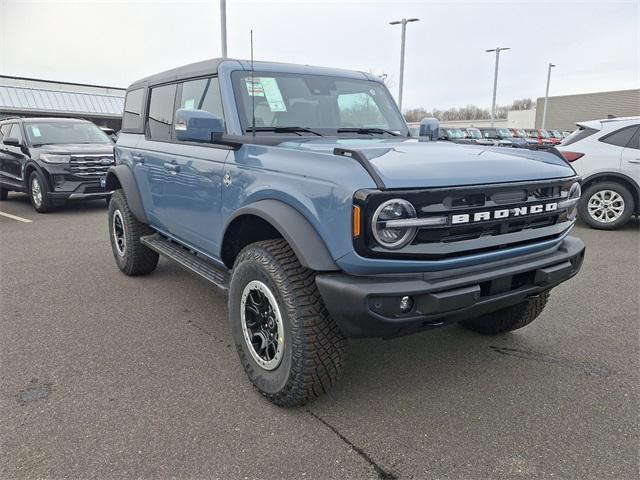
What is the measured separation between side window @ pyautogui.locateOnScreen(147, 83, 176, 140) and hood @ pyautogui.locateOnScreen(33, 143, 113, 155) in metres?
5.45

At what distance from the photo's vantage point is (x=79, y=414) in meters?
2.59

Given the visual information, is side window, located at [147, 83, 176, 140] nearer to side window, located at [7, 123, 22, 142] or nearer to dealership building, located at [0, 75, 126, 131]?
side window, located at [7, 123, 22, 142]

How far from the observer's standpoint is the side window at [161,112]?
165 inches

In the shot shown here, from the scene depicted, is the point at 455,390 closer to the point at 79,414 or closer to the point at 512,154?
the point at 512,154

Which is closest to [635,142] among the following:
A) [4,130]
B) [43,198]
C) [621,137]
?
[621,137]

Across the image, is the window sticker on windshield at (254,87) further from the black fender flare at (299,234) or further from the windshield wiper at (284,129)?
the black fender flare at (299,234)

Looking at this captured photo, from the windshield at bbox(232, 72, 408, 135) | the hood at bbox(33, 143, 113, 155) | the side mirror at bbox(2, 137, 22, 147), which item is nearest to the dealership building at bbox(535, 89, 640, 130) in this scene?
the hood at bbox(33, 143, 113, 155)

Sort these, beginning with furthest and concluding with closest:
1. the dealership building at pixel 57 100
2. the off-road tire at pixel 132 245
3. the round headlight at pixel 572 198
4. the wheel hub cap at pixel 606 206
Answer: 1. the dealership building at pixel 57 100
2. the wheel hub cap at pixel 606 206
3. the off-road tire at pixel 132 245
4. the round headlight at pixel 572 198

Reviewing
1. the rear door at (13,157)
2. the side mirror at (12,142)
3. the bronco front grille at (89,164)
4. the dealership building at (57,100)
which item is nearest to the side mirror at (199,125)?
the bronco front grille at (89,164)

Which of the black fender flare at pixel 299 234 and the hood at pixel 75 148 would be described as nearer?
the black fender flare at pixel 299 234

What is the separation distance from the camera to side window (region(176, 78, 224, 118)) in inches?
136

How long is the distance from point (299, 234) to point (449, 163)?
85cm

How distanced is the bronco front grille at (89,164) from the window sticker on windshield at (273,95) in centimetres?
697

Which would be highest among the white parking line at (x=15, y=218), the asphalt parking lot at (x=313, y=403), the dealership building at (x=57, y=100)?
the dealership building at (x=57, y=100)
